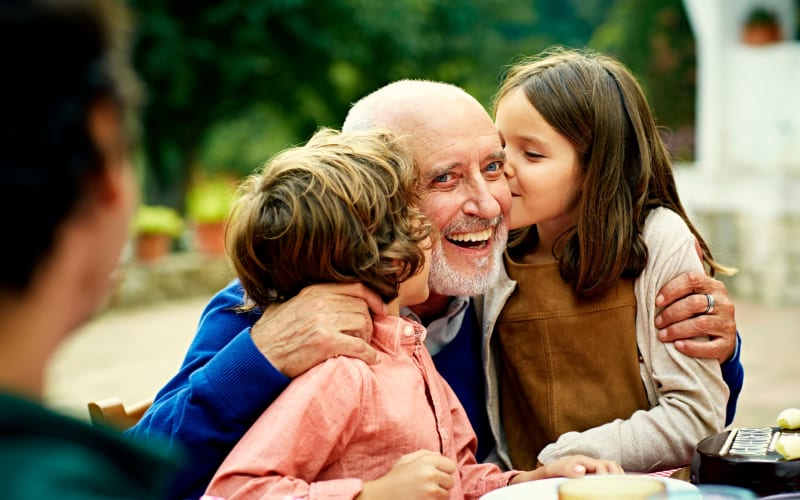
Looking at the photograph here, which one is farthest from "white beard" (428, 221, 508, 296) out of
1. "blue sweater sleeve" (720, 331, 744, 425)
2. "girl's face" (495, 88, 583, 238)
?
"blue sweater sleeve" (720, 331, 744, 425)

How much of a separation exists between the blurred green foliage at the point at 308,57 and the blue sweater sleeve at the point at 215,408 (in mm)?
10255

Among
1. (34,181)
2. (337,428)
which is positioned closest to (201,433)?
(337,428)

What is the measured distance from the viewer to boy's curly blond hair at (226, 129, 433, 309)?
1812 millimetres

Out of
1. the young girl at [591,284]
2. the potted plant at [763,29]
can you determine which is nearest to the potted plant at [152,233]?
the potted plant at [763,29]

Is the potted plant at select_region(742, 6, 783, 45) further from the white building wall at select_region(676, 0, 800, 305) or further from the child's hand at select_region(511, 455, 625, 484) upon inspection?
the child's hand at select_region(511, 455, 625, 484)

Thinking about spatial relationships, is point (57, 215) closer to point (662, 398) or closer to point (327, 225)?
point (327, 225)

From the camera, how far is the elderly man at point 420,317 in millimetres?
1812

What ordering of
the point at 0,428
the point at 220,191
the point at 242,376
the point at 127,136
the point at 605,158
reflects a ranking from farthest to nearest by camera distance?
the point at 220,191
the point at 605,158
the point at 242,376
the point at 127,136
the point at 0,428

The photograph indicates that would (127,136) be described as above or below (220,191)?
above

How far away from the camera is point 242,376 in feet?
5.95

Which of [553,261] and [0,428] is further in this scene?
[553,261]

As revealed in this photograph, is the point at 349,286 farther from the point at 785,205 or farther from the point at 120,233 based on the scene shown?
the point at 785,205

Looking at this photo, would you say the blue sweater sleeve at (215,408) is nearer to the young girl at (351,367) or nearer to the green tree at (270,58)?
the young girl at (351,367)

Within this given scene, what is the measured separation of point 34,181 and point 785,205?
9.26 meters
